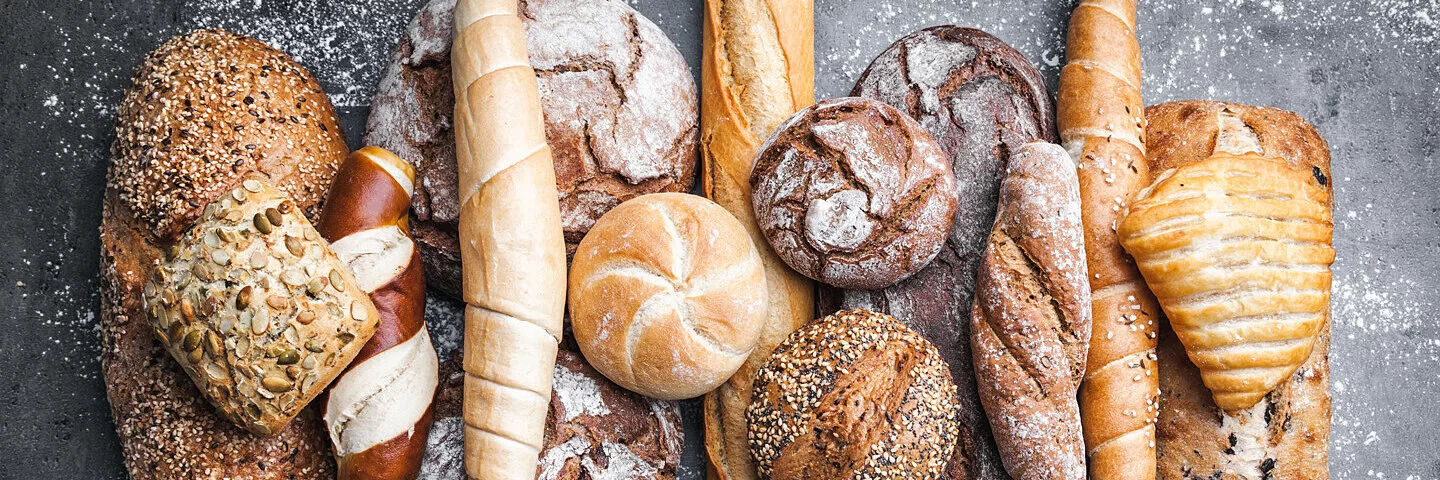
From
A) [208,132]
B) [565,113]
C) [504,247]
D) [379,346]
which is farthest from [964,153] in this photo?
[208,132]

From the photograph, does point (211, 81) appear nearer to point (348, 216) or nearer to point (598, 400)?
point (348, 216)

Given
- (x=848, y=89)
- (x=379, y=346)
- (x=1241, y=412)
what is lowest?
(x=379, y=346)

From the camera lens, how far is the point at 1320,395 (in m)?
2.02

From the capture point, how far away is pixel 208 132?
6.21 ft

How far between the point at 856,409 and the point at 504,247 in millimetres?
864

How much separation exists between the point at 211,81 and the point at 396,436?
0.95 m

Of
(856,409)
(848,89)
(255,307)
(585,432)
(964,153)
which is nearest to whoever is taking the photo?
(255,307)

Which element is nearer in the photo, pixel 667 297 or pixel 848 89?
pixel 667 297

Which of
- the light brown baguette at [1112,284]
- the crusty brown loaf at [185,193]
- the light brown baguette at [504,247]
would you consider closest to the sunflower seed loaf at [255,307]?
the crusty brown loaf at [185,193]

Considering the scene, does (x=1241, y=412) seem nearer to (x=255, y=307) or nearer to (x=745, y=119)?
(x=745, y=119)

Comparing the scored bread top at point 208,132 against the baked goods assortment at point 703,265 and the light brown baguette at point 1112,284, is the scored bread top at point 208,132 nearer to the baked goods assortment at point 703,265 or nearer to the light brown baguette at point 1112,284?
the baked goods assortment at point 703,265

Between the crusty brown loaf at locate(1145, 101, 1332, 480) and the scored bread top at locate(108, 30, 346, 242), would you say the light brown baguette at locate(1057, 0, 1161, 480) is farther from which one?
the scored bread top at locate(108, 30, 346, 242)

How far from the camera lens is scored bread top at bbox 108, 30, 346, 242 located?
1883 millimetres

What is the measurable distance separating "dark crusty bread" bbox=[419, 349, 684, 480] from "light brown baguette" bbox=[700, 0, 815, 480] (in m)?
0.16
